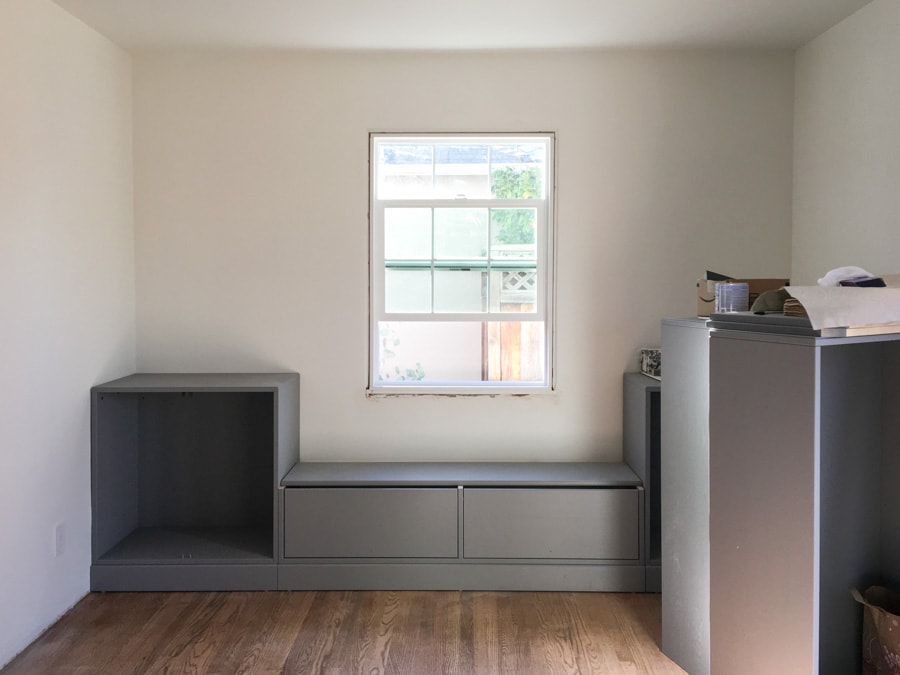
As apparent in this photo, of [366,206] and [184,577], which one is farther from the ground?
[366,206]

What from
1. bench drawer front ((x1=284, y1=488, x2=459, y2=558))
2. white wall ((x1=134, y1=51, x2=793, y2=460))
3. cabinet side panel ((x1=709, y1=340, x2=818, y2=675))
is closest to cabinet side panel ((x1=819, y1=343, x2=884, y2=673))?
cabinet side panel ((x1=709, y1=340, x2=818, y2=675))

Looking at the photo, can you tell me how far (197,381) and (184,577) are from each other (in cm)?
96

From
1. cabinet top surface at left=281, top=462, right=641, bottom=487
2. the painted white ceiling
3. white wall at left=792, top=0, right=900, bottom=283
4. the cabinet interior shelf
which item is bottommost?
the cabinet interior shelf

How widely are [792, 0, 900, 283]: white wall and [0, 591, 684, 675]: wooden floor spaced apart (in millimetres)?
1914

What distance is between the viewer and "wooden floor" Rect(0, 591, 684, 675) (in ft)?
9.14

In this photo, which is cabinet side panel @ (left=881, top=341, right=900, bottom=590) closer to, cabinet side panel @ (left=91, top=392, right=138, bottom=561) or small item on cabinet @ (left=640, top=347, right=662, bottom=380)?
small item on cabinet @ (left=640, top=347, right=662, bottom=380)

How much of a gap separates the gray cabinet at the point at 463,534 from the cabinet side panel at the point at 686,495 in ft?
1.89

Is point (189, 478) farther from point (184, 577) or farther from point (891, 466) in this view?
point (891, 466)

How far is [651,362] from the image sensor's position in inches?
145

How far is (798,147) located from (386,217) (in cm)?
224

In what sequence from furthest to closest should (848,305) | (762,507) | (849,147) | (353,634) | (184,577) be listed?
1. (184,577)
2. (849,147)
3. (353,634)
4. (762,507)
5. (848,305)

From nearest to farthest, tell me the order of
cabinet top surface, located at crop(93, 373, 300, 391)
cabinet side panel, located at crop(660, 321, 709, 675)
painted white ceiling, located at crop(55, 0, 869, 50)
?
cabinet side panel, located at crop(660, 321, 709, 675)
painted white ceiling, located at crop(55, 0, 869, 50)
cabinet top surface, located at crop(93, 373, 300, 391)

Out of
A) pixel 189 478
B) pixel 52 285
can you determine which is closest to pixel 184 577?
pixel 189 478

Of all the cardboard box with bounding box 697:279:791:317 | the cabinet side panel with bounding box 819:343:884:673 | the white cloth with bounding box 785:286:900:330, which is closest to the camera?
the white cloth with bounding box 785:286:900:330
